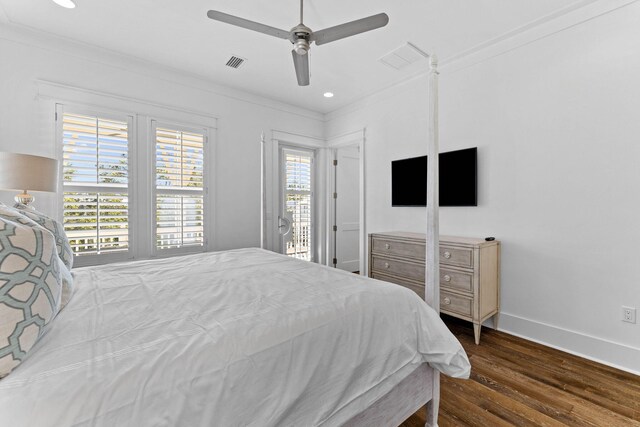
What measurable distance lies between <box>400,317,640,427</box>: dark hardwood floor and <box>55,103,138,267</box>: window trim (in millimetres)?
3113

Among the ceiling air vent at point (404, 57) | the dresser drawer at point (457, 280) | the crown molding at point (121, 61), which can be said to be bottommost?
the dresser drawer at point (457, 280)

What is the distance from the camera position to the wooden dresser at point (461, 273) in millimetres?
2557

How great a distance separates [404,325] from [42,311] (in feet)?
4.45

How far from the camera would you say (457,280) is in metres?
2.68

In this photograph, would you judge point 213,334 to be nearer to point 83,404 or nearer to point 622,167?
point 83,404

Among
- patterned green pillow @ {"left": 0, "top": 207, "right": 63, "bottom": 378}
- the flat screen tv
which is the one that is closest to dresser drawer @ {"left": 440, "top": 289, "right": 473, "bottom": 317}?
the flat screen tv

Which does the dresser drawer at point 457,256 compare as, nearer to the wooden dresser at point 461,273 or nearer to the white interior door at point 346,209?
the wooden dresser at point 461,273

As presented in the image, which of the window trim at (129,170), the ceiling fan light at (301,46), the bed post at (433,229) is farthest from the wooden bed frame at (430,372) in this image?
the window trim at (129,170)

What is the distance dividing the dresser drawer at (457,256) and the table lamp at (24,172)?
11.2 ft

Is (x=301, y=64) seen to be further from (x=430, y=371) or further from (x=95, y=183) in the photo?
(x=95, y=183)

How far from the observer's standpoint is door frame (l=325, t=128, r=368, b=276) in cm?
432

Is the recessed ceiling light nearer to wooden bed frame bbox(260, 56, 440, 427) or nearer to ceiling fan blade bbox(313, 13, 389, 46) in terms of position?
ceiling fan blade bbox(313, 13, 389, 46)

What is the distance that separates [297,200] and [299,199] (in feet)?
0.15

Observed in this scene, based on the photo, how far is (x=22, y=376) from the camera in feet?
2.32
